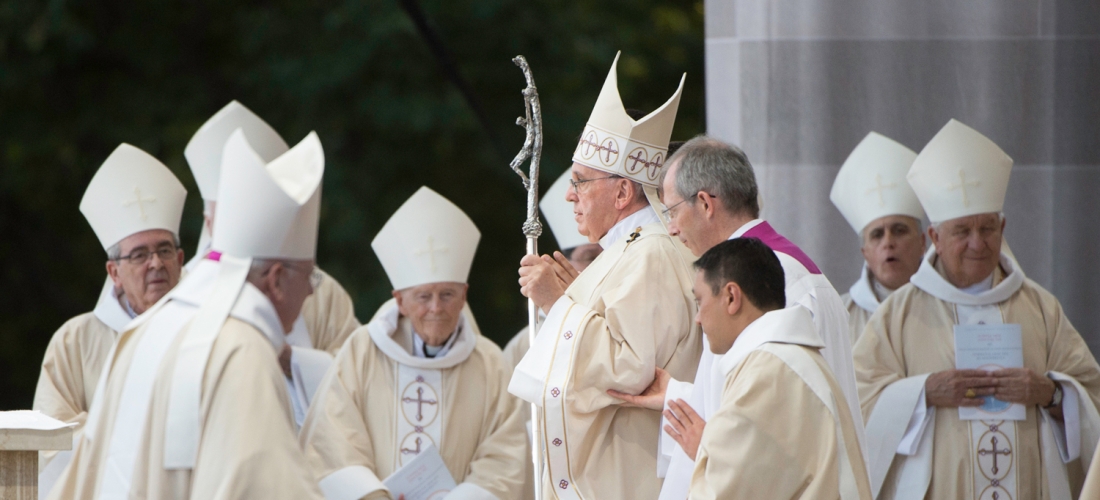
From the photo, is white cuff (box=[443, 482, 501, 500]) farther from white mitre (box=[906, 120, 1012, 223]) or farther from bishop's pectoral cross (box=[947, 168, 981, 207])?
bishop's pectoral cross (box=[947, 168, 981, 207])

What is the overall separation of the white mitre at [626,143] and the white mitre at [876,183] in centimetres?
202

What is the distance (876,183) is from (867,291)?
0.51 meters

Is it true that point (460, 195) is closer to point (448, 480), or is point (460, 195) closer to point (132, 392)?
point (448, 480)

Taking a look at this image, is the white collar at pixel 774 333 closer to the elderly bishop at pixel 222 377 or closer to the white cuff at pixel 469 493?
the elderly bishop at pixel 222 377

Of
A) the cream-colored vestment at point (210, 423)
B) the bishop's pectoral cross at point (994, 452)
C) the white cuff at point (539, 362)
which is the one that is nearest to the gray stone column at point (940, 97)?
the bishop's pectoral cross at point (994, 452)

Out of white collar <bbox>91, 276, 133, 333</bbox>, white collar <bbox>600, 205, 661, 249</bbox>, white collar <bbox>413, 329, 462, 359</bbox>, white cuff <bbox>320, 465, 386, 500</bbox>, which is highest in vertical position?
white collar <bbox>600, 205, 661, 249</bbox>

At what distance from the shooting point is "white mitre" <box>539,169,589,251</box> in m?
6.88

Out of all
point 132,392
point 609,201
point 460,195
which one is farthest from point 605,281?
point 460,195

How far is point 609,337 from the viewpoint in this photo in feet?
13.0

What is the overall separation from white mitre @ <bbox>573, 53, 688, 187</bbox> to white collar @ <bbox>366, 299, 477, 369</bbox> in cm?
185

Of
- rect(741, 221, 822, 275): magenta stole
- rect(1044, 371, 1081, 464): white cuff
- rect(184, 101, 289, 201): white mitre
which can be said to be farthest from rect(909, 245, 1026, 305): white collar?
rect(184, 101, 289, 201): white mitre

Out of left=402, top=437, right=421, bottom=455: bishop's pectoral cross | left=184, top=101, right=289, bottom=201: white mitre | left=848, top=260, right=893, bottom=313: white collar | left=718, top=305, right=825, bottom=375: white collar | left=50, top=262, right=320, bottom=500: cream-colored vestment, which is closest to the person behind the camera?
left=50, top=262, right=320, bottom=500: cream-colored vestment

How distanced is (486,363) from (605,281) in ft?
6.86

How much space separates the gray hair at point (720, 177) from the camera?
4023 millimetres
